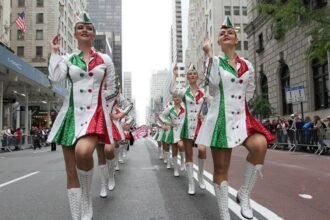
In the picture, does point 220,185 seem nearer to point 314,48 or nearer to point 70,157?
point 70,157

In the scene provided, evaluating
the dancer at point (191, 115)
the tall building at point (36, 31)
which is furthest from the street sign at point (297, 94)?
the tall building at point (36, 31)

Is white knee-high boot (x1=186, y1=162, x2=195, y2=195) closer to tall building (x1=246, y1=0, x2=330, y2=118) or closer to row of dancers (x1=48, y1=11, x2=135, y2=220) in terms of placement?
row of dancers (x1=48, y1=11, x2=135, y2=220)

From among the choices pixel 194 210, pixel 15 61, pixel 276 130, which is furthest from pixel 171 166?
pixel 15 61

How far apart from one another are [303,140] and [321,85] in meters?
9.28

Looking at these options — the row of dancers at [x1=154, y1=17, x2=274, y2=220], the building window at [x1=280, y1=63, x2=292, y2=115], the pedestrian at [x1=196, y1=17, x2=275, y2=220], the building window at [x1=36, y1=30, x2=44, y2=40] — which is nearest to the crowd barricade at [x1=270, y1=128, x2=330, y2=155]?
the building window at [x1=280, y1=63, x2=292, y2=115]

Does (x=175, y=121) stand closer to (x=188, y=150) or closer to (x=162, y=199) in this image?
(x=188, y=150)

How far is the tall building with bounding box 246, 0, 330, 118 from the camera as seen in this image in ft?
91.3

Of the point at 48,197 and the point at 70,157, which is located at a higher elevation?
the point at 70,157

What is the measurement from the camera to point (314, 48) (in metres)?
10.9

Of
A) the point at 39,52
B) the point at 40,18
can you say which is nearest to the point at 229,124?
the point at 39,52

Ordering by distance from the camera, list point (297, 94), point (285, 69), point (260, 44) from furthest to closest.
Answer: point (260, 44)
point (285, 69)
point (297, 94)

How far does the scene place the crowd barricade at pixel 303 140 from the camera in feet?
58.3

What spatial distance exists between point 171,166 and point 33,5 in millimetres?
56890

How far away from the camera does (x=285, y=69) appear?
111 ft
